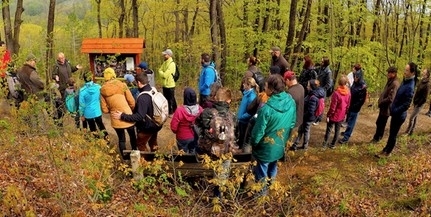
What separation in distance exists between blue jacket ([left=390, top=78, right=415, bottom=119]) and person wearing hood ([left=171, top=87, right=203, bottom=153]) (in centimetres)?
375

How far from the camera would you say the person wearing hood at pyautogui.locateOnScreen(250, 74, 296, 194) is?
16.5 feet

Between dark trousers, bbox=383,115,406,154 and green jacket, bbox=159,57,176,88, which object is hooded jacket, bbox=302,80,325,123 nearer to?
dark trousers, bbox=383,115,406,154

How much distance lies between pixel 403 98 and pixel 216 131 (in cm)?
397

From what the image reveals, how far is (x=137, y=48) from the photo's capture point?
12.3 m

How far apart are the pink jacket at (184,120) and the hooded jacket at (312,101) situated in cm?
268

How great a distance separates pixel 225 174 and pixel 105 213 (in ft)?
5.52

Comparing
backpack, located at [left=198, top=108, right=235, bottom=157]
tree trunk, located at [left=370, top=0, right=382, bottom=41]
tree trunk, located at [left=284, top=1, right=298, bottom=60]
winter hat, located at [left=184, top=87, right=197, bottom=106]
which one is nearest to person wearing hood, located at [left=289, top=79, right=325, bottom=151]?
winter hat, located at [left=184, top=87, right=197, bottom=106]

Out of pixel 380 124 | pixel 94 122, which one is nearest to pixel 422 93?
pixel 380 124

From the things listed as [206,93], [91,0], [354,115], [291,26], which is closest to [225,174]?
[206,93]

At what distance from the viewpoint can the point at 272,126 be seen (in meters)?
5.12

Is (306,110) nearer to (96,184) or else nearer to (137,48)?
(96,184)

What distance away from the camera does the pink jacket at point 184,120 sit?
249 inches

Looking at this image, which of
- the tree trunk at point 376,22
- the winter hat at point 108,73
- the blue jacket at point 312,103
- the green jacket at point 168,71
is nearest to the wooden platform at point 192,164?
the winter hat at point 108,73

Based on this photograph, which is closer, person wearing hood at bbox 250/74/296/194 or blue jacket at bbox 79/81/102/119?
person wearing hood at bbox 250/74/296/194
